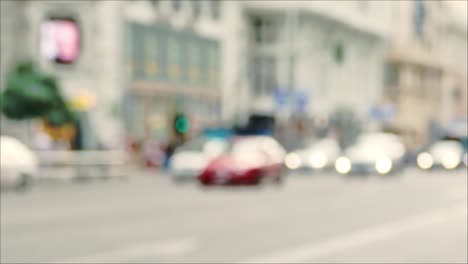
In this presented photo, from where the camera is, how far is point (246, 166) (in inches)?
1177

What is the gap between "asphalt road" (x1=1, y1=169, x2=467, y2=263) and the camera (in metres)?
12.4

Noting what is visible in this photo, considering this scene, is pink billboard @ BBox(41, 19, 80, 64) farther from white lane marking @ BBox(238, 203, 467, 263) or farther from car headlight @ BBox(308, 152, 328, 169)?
white lane marking @ BBox(238, 203, 467, 263)

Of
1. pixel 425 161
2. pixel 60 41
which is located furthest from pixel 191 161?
pixel 425 161

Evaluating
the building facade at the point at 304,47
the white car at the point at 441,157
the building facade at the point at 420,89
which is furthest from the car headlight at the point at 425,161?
the building facade at the point at 420,89

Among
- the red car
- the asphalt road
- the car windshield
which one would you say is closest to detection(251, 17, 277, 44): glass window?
the car windshield

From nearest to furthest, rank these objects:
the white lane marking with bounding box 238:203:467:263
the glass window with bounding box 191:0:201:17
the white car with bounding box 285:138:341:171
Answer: the white lane marking with bounding box 238:203:467:263
the glass window with bounding box 191:0:201:17
the white car with bounding box 285:138:341:171

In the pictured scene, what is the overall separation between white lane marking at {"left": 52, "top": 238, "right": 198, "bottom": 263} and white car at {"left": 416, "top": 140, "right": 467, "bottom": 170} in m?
39.1

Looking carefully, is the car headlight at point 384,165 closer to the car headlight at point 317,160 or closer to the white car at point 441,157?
the car headlight at point 317,160

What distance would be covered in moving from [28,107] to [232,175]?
8.70 m

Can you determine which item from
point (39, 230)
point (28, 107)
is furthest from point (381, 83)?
point (39, 230)

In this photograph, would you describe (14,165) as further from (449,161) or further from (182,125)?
(449,161)

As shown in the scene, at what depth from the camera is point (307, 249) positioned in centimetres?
1302

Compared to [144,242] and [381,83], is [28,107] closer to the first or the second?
[144,242]

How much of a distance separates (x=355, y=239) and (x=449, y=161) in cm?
3805
